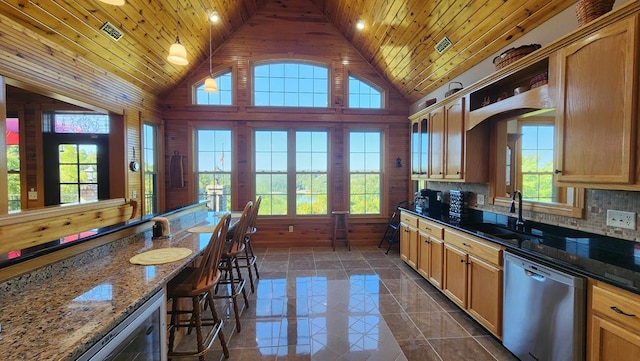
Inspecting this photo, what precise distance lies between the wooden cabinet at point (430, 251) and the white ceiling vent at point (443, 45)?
2.23 metres

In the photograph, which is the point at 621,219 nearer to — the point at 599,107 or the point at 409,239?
the point at 599,107

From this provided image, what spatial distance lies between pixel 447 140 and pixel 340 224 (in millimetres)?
2613

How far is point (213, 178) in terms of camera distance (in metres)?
5.24

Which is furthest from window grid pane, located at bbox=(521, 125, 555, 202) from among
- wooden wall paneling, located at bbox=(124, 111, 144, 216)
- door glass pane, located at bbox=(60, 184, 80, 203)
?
door glass pane, located at bbox=(60, 184, 80, 203)

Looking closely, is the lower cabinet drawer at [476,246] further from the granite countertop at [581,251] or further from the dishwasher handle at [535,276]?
the dishwasher handle at [535,276]

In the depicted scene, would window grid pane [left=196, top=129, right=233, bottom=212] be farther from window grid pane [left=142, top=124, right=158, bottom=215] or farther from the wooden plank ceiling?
the wooden plank ceiling

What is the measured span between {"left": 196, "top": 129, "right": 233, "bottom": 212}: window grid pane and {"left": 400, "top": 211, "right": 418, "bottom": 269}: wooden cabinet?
3.22 meters

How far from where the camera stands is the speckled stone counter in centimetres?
91

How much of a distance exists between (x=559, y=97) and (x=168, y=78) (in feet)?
17.0

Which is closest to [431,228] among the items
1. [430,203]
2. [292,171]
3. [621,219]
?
[430,203]

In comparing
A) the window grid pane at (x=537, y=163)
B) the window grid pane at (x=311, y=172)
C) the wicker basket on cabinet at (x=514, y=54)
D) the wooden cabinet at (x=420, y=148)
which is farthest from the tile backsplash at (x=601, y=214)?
the window grid pane at (x=311, y=172)

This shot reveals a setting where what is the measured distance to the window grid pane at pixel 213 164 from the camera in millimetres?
5223

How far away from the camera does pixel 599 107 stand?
5.57 feet

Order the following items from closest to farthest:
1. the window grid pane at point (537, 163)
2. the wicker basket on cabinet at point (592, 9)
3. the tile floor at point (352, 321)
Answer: the wicker basket on cabinet at point (592, 9), the tile floor at point (352, 321), the window grid pane at point (537, 163)
